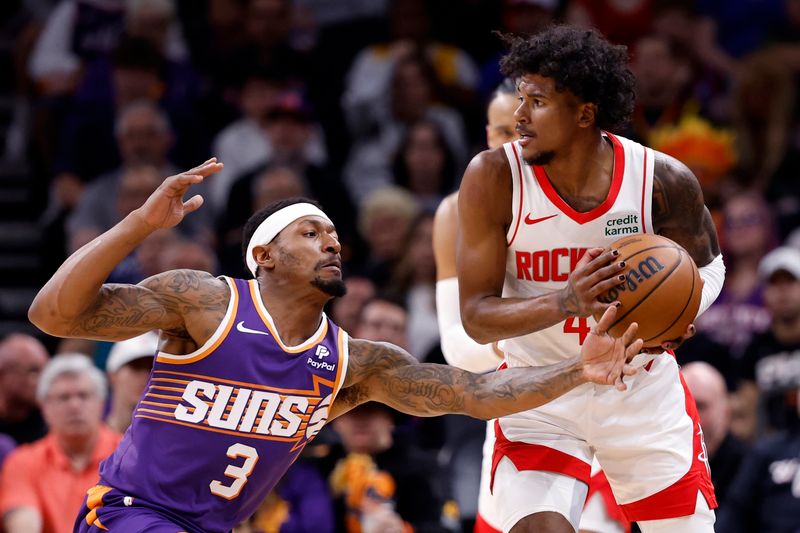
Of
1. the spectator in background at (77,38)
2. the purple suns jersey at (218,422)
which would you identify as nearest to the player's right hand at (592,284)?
the purple suns jersey at (218,422)

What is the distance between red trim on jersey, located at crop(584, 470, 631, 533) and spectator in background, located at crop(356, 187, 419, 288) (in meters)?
3.82

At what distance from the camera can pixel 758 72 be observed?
10000 mm

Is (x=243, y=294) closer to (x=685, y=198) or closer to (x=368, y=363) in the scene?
(x=368, y=363)

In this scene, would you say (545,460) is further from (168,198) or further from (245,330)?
(168,198)

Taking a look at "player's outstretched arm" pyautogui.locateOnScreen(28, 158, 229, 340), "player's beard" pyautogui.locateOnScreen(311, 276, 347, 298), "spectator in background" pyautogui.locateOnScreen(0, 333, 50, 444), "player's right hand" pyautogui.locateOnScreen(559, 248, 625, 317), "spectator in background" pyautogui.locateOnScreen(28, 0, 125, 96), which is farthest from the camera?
"spectator in background" pyautogui.locateOnScreen(28, 0, 125, 96)

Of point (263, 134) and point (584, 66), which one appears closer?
point (584, 66)

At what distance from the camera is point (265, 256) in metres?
5.24

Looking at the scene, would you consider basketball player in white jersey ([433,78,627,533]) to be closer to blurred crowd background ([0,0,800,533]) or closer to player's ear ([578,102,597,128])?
player's ear ([578,102,597,128])

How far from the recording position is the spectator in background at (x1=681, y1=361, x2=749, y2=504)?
768 centimetres

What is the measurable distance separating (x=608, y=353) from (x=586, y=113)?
87cm

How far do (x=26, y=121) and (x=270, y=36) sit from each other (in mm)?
2211

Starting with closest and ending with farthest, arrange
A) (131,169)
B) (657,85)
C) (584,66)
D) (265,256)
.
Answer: (584,66), (265,256), (131,169), (657,85)

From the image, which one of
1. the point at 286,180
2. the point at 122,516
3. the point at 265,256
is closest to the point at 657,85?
the point at 286,180

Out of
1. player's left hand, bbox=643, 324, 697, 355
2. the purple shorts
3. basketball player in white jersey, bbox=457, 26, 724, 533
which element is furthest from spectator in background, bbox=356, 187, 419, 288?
player's left hand, bbox=643, 324, 697, 355
